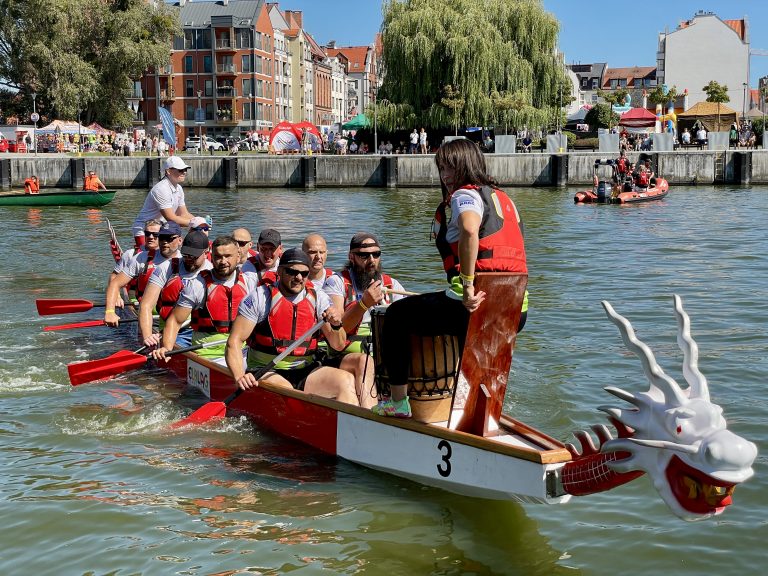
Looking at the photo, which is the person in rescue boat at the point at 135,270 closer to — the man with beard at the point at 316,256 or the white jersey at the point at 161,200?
the white jersey at the point at 161,200

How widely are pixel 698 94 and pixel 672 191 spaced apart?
6068 centimetres

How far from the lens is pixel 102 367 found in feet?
29.3

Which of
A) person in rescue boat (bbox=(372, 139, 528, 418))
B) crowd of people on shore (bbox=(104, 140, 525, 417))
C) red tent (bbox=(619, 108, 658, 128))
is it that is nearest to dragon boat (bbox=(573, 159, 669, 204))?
red tent (bbox=(619, 108, 658, 128))

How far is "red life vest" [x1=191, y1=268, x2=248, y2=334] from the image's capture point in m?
8.41

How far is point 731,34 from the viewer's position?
8838 centimetres

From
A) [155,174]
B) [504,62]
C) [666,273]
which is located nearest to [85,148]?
[155,174]

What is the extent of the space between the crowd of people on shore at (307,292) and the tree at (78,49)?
46688 mm

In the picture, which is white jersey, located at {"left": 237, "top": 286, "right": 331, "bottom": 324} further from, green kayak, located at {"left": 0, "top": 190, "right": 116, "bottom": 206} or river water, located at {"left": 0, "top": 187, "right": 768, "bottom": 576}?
green kayak, located at {"left": 0, "top": 190, "right": 116, "bottom": 206}

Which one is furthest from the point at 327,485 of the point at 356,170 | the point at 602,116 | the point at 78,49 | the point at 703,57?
the point at 703,57

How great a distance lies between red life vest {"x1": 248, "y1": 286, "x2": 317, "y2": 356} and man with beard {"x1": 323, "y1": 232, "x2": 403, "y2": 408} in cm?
20

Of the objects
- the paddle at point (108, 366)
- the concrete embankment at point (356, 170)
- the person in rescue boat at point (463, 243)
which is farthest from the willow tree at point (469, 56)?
the person in rescue boat at point (463, 243)

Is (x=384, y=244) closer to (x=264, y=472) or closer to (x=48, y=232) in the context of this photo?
(x=48, y=232)

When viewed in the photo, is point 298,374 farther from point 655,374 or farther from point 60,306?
point 60,306

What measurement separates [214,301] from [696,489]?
5062 millimetres
